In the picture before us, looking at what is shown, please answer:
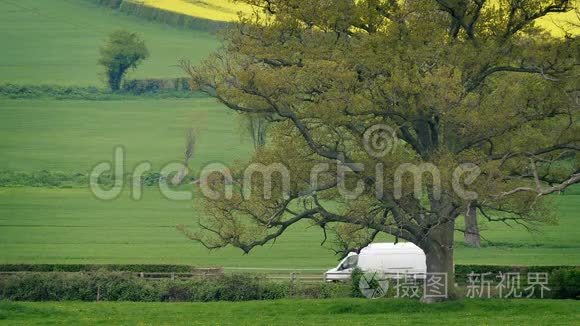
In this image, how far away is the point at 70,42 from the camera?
483ft

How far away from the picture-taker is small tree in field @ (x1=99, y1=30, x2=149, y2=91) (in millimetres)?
127562

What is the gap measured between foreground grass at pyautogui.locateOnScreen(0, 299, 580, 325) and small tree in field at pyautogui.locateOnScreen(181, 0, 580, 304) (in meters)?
2.46

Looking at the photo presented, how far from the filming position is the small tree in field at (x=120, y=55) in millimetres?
127562

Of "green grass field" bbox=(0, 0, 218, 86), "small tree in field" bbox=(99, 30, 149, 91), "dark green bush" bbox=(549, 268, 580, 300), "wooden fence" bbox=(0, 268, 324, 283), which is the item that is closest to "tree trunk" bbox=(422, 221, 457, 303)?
"dark green bush" bbox=(549, 268, 580, 300)

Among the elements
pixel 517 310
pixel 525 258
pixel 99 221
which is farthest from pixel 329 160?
pixel 99 221

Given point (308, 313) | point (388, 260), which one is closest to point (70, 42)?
point (388, 260)

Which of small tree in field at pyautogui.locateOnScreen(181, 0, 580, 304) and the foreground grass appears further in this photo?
small tree in field at pyautogui.locateOnScreen(181, 0, 580, 304)

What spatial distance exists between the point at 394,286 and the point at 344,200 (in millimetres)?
3992

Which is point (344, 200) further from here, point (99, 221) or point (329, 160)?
point (99, 221)

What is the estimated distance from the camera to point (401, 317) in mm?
36438

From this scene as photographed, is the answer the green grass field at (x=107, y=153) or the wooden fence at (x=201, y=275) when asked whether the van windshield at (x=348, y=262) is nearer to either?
the wooden fence at (x=201, y=275)

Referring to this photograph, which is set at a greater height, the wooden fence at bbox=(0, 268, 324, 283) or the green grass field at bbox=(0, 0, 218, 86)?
the green grass field at bbox=(0, 0, 218, 86)

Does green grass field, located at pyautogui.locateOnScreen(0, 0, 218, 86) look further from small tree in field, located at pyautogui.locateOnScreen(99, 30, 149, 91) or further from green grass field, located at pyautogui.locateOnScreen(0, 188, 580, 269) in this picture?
green grass field, located at pyautogui.locateOnScreen(0, 188, 580, 269)

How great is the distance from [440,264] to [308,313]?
5.78 metres
